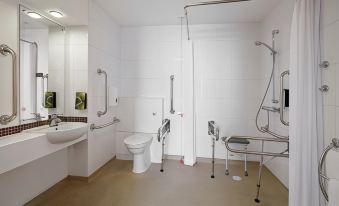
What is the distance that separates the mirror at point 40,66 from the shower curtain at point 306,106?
2609 millimetres

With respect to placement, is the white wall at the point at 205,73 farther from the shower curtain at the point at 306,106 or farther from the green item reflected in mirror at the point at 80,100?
the shower curtain at the point at 306,106

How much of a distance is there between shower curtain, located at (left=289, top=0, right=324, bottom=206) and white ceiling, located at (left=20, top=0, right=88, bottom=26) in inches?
91.6

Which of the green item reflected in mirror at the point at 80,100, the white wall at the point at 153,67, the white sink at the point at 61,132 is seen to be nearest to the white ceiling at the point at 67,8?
the green item reflected in mirror at the point at 80,100

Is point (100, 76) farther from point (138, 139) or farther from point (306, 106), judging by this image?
point (306, 106)

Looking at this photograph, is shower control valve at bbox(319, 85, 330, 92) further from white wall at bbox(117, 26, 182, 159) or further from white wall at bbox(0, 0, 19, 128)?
white wall at bbox(0, 0, 19, 128)

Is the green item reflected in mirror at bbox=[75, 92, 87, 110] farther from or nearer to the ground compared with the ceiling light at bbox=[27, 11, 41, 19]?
nearer to the ground

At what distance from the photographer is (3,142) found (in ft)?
4.68

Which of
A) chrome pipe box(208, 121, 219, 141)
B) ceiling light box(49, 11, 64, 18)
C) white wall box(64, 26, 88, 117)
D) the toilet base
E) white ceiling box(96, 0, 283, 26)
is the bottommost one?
the toilet base

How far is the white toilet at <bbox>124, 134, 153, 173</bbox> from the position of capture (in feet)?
8.58

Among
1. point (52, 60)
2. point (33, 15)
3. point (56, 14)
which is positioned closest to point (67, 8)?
point (56, 14)

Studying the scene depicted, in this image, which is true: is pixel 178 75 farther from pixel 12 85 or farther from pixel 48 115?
pixel 12 85

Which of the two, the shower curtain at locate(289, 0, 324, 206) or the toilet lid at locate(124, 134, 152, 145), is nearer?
the shower curtain at locate(289, 0, 324, 206)

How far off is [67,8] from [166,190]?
2.57m

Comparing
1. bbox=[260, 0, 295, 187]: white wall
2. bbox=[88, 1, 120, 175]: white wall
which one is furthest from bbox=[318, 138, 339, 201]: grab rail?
bbox=[88, 1, 120, 175]: white wall
